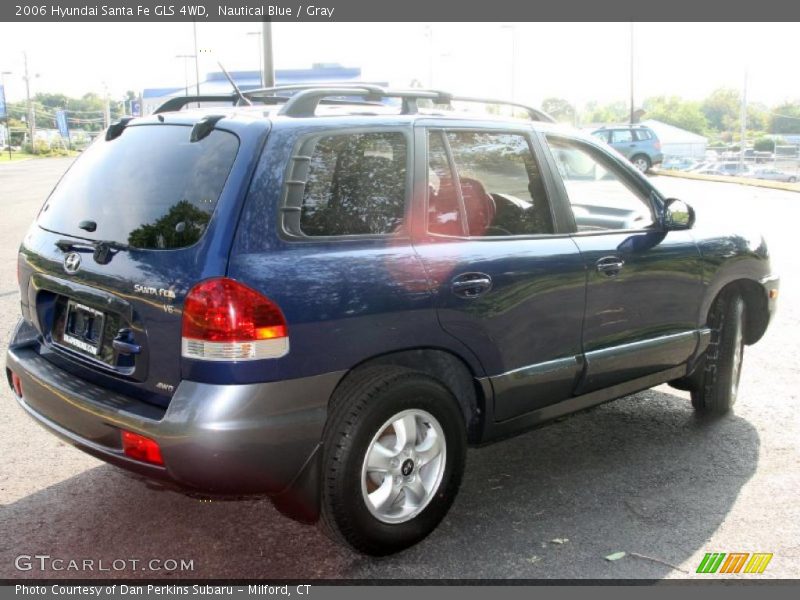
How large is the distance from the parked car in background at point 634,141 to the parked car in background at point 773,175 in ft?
91.3

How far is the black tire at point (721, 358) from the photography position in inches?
206

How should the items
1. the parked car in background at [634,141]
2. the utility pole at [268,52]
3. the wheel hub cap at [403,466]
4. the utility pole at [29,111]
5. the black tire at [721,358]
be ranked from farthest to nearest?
1. the utility pole at [29,111]
2. the parked car in background at [634,141]
3. the utility pole at [268,52]
4. the black tire at [721,358]
5. the wheel hub cap at [403,466]

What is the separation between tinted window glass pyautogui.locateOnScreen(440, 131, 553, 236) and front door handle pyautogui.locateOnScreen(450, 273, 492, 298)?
0.25 m

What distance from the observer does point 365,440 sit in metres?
3.35

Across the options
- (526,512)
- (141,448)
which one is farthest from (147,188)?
(526,512)

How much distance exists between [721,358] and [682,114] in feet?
486

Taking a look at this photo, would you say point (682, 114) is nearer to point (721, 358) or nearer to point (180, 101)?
point (721, 358)

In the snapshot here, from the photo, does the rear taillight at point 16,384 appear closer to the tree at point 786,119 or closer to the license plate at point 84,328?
the license plate at point 84,328

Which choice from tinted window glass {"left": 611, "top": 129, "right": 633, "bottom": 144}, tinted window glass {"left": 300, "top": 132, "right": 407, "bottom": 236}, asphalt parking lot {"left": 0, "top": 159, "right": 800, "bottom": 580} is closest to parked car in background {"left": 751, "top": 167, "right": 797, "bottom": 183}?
tinted window glass {"left": 611, "top": 129, "right": 633, "bottom": 144}

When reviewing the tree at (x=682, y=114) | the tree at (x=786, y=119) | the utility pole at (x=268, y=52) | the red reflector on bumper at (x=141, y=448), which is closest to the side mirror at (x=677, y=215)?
the red reflector on bumper at (x=141, y=448)

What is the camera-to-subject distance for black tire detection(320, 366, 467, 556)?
3.29m

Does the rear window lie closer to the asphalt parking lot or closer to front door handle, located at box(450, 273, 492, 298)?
front door handle, located at box(450, 273, 492, 298)

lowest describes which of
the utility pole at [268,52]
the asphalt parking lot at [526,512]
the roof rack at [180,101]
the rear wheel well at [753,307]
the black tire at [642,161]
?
the asphalt parking lot at [526,512]

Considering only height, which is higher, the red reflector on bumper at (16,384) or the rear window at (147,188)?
the rear window at (147,188)
